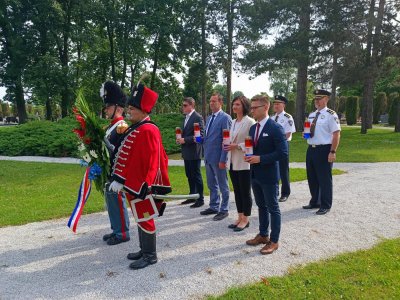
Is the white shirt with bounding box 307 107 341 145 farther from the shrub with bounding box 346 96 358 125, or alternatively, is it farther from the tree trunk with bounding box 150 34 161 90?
the shrub with bounding box 346 96 358 125

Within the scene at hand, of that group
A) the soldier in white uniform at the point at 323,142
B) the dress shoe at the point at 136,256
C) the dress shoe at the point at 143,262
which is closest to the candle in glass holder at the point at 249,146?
the dress shoe at the point at 143,262

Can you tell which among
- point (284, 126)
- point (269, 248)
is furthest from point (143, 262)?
point (284, 126)

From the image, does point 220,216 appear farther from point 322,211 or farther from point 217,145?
point 322,211

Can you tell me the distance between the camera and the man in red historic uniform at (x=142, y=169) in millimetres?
4230

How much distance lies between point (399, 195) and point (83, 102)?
6.84 m

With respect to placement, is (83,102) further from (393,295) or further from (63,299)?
(393,295)

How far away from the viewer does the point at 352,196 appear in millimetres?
7879

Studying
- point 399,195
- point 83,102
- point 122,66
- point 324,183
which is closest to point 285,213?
point 324,183

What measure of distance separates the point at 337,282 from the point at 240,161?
7.45 ft

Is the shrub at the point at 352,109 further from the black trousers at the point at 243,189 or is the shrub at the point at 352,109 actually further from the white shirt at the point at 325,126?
the black trousers at the point at 243,189

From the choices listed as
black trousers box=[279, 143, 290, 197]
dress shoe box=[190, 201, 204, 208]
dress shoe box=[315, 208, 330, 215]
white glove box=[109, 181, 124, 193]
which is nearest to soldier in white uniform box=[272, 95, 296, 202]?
black trousers box=[279, 143, 290, 197]

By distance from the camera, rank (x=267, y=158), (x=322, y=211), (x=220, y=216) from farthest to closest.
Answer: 1. (x=322, y=211)
2. (x=220, y=216)
3. (x=267, y=158)

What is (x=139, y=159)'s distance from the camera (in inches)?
167

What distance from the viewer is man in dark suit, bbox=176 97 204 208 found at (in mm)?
7043
